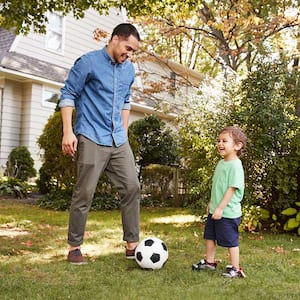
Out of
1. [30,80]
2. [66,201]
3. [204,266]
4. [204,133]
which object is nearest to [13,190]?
[66,201]

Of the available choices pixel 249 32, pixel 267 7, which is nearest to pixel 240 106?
pixel 249 32

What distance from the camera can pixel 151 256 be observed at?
379 centimetres

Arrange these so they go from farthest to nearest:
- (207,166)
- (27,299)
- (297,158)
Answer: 1. (207,166)
2. (297,158)
3. (27,299)

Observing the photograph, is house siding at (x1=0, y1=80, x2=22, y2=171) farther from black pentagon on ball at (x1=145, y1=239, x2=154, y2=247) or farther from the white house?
black pentagon on ball at (x1=145, y1=239, x2=154, y2=247)

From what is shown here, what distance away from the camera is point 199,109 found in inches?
273

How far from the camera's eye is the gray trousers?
4.02m

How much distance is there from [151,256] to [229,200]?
75cm

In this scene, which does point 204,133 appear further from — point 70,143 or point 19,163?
point 19,163

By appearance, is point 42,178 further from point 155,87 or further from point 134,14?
point 155,87

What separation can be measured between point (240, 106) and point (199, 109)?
86 cm

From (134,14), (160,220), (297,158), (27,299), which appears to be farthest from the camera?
(134,14)

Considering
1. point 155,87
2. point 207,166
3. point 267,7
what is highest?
point 267,7

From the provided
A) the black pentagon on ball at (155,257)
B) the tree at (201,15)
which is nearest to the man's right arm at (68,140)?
the black pentagon on ball at (155,257)

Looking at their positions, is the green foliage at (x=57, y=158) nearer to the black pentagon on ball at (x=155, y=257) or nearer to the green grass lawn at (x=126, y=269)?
the green grass lawn at (x=126, y=269)
